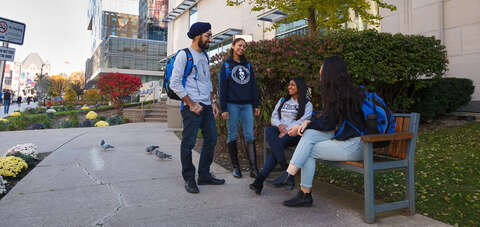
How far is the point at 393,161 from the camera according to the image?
2.68m

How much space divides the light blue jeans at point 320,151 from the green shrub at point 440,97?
20.0ft

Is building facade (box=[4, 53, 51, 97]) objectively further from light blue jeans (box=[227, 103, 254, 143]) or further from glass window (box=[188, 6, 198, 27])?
light blue jeans (box=[227, 103, 254, 143])

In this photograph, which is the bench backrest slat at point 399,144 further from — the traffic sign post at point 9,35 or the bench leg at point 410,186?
the traffic sign post at point 9,35

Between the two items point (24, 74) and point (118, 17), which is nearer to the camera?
point (118, 17)

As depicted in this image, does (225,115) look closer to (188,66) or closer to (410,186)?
(188,66)

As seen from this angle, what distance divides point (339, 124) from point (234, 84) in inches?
64.2

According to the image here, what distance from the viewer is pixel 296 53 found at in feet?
17.1

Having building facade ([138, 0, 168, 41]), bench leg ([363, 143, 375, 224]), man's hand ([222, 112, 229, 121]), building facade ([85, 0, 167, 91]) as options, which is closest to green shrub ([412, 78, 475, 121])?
man's hand ([222, 112, 229, 121])

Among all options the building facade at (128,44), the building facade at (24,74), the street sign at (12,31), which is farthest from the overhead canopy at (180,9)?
the building facade at (24,74)

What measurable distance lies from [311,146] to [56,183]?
3197mm

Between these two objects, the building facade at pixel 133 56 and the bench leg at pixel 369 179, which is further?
the building facade at pixel 133 56

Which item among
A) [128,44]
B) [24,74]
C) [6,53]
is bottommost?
[6,53]

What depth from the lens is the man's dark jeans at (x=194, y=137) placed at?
3502mm

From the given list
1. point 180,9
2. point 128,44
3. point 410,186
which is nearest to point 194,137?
point 410,186
